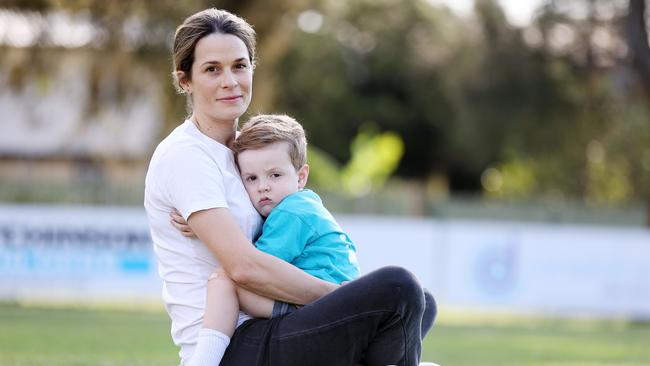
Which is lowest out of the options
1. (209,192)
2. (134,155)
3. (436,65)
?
(209,192)

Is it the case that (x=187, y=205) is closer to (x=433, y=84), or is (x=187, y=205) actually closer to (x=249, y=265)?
(x=249, y=265)

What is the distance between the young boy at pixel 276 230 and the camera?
14.3 ft

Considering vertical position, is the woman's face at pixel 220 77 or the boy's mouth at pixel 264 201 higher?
the woman's face at pixel 220 77

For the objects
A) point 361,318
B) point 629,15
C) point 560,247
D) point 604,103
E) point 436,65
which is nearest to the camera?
point 361,318

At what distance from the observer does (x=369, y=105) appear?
47.7 meters

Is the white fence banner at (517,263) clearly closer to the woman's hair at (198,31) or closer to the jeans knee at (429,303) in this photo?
the jeans knee at (429,303)

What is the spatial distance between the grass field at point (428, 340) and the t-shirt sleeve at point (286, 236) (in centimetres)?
510

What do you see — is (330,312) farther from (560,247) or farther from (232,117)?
(560,247)

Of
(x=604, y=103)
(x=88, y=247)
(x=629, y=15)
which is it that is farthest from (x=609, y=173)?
(x=88, y=247)

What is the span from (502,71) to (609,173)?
425 centimetres

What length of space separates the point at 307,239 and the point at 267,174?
0.31 m

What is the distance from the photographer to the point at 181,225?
4.46 meters

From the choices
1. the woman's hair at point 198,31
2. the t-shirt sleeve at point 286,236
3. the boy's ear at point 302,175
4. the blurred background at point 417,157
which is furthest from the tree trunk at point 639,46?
the t-shirt sleeve at point 286,236

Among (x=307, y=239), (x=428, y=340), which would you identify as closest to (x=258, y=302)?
(x=307, y=239)
